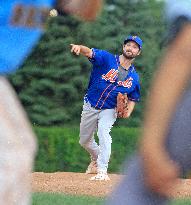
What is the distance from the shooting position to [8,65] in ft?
12.3

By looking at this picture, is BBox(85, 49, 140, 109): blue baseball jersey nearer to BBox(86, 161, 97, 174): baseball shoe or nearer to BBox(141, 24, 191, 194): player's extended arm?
BBox(86, 161, 97, 174): baseball shoe

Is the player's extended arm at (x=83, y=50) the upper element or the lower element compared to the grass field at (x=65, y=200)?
upper

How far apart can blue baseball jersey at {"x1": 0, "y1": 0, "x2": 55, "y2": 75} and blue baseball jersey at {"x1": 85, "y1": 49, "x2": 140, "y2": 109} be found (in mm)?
7296

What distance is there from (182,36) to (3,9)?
60 centimetres

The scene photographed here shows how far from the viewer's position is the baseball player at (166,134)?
3521 millimetres

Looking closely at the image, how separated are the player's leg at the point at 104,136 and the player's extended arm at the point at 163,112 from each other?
7643 millimetres

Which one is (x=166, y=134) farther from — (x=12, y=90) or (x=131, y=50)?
(x=131, y=50)

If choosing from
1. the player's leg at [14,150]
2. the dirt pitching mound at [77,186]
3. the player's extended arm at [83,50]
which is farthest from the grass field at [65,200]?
the player's leg at [14,150]

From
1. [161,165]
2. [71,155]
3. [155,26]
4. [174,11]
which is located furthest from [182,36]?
[155,26]

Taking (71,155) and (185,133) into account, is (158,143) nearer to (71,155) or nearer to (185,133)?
(185,133)

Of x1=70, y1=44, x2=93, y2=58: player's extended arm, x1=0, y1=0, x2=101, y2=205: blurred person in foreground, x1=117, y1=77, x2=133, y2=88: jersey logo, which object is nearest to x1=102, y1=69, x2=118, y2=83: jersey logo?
x1=117, y1=77, x2=133, y2=88: jersey logo

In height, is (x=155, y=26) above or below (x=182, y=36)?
below

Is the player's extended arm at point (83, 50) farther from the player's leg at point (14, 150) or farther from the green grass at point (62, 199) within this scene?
the player's leg at point (14, 150)

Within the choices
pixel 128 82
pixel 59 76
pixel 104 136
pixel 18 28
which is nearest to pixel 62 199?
pixel 104 136
